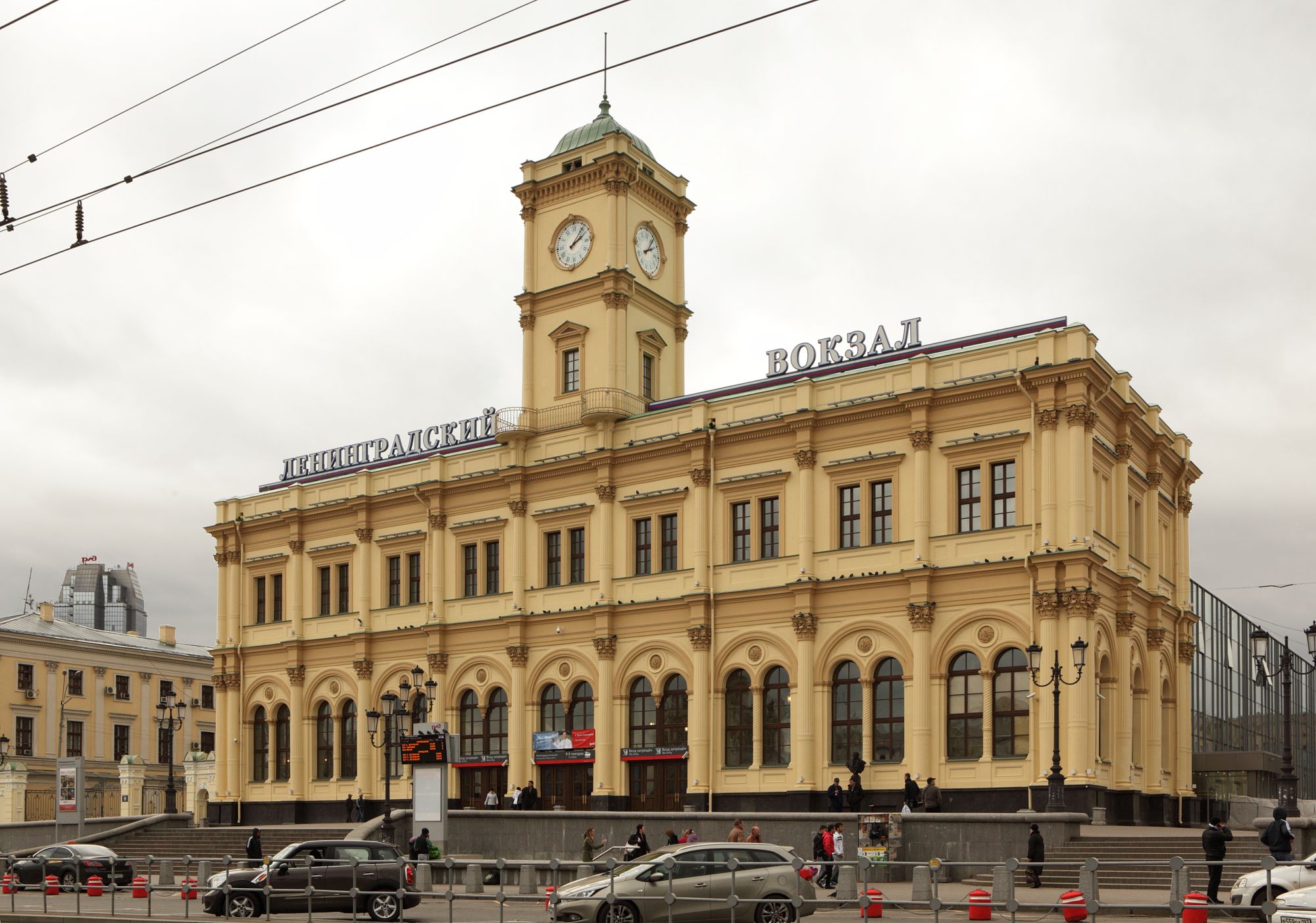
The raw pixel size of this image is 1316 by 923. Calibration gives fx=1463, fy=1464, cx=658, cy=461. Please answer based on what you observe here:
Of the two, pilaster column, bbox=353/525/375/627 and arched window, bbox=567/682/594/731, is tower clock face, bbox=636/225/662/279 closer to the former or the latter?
pilaster column, bbox=353/525/375/627

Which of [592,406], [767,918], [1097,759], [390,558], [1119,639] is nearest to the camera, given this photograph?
[767,918]

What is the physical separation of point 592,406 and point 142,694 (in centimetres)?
4678

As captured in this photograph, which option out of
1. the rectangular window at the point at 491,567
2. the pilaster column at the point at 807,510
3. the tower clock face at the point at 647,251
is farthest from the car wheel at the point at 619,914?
the tower clock face at the point at 647,251

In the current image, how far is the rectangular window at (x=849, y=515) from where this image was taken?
153ft

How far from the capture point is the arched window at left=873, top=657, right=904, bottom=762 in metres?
44.8

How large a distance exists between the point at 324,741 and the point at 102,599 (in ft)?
300

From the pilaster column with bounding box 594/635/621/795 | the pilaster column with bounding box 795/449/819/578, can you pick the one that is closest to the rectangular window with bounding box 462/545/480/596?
the pilaster column with bounding box 594/635/621/795

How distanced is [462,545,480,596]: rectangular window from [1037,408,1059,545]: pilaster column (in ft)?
74.1

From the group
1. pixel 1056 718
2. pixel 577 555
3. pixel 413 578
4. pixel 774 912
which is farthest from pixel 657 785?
pixel 774 912

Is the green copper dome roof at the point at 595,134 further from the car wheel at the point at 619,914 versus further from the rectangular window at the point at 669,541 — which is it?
the car wheel at the point at 619,914

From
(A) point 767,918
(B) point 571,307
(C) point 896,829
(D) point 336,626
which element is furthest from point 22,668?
(A) point 767,918

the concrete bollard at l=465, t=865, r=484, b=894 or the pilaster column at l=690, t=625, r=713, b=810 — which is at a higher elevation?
the pilaster column at l=690, t=625, r=713, b=810

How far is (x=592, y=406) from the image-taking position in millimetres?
52781

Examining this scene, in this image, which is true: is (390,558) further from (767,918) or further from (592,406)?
(767,918)
